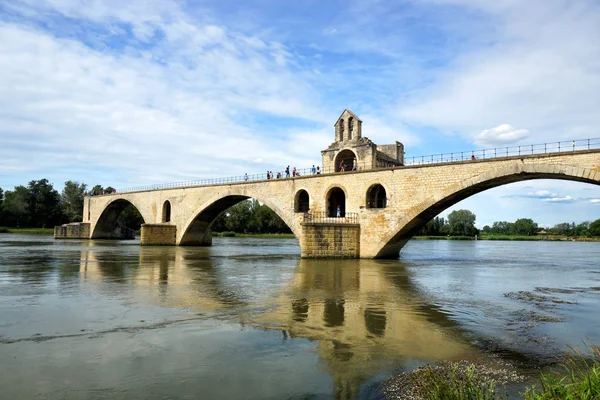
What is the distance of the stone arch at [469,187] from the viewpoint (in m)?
21.1

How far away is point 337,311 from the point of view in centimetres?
1095

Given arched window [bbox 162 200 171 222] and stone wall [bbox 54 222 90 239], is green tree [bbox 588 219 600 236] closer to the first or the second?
arched window [bbox 162 200 171 222]

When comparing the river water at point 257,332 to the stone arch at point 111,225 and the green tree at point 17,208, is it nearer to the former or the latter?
the stone arch at point 111,225

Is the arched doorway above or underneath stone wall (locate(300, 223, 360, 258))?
above

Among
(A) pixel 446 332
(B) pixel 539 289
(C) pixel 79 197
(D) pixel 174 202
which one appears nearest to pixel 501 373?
(A) pixel 446 332

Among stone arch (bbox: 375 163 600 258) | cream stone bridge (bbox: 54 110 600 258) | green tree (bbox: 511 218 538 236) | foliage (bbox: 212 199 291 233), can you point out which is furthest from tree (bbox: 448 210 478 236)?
stone arch (bbox: 375 163 600 258)

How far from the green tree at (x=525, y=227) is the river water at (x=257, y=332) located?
439 feet

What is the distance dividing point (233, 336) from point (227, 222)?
8534 centimetres

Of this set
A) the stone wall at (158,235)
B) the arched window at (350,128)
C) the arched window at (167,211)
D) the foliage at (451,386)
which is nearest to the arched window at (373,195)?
the arched window at (350,128)

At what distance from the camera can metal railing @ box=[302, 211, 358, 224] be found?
2933 cm

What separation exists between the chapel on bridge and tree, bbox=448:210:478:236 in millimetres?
67596

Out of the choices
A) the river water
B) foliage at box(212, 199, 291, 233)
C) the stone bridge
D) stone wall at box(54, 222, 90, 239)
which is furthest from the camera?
→ foliage at box(212, 199, 291, 233)

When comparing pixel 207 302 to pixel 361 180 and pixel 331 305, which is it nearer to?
pixel 331 305

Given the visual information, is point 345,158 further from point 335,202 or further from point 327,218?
point 327,218
